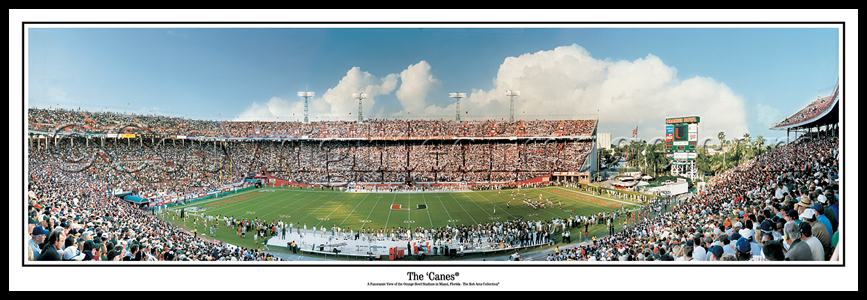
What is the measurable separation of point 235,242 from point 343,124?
14.5 meters

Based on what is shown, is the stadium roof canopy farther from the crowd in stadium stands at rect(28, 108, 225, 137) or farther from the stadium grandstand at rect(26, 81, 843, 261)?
the crowd in stadium stands at rect(28, 108, 225, 137)

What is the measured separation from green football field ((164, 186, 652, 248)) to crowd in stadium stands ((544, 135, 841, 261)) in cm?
365

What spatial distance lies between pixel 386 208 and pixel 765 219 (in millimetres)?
11447

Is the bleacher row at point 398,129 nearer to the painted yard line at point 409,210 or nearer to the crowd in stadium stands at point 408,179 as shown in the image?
the crowd in stadium stands at point 408,179

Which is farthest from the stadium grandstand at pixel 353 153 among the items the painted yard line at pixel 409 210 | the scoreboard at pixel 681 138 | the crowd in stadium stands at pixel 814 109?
the crowd in stadium stands at pixel 814 109

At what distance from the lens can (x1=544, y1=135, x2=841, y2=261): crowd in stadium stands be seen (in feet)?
11.4

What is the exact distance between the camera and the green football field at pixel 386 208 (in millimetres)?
11078

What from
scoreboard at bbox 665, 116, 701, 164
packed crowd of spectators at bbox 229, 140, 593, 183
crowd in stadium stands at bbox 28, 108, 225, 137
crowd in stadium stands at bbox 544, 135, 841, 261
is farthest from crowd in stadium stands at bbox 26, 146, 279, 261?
packed crowd of spectators at bbox 229, 140, 593, 183

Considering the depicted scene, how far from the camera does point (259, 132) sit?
2166 centimetres

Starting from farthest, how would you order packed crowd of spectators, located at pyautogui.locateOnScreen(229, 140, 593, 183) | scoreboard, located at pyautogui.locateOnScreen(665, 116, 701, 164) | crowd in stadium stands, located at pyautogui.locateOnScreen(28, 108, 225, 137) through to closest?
packed crowd of spectators, located at pyautogui.locateOnScreen(229, 140, 593, 183) → scoreboard, located at pyautogui.locateOnScreen(665, 116, 701, 164) → crowd in stadium stands, located at pyautogui.locateOnScreen(28, 108, 225, 137)

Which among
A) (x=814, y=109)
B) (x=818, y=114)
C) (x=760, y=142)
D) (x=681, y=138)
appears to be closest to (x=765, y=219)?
(x=814, y=109)

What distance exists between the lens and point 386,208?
13.6 metres

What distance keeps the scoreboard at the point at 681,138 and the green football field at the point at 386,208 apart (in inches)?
106

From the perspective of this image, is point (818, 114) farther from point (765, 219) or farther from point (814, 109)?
point (765, 219)
